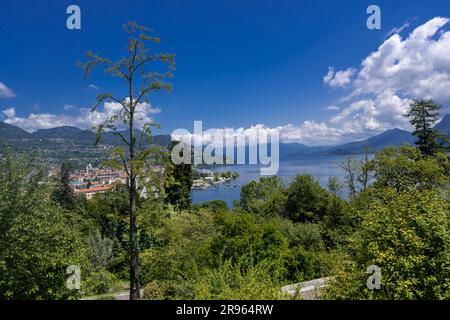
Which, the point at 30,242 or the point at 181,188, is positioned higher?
the point at 30,242

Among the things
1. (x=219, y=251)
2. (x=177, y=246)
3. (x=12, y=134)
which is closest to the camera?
(x=219, y=251)

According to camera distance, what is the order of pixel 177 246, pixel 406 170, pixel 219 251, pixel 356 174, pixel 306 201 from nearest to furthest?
pixel 219 251 → pixel 177 246 → pixel 406 170 → pixel 356 174 → pixel 306 201

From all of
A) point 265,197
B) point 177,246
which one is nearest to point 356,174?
point 177,246

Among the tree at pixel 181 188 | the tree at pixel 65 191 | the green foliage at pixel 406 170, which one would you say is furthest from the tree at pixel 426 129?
the tree at pixel 65 191

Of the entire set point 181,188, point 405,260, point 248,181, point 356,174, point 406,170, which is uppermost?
point 406,170

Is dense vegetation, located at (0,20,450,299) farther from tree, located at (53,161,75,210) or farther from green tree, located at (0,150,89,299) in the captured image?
tree, located at (53,161,75,210)

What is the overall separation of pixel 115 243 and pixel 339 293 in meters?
26.8

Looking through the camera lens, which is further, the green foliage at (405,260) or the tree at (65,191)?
the tree at (65,191)

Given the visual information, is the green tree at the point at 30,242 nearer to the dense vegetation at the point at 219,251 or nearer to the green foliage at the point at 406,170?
the dense vegetation at the point at 219,251

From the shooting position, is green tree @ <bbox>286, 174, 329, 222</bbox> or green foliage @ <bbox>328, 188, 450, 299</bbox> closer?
green foliage @ <bbox>328, 188, 450, 299</bbox>

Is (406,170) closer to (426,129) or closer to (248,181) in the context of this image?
(426,129)

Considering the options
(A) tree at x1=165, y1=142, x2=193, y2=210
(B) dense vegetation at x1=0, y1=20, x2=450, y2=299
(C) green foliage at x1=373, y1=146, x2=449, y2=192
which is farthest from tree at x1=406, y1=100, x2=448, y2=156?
(A) tree at x1=165, y1=142, x2=193, y2=210

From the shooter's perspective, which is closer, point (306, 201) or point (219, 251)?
point (219, 251)

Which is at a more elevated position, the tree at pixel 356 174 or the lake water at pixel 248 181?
the tree at pixel 356 174
